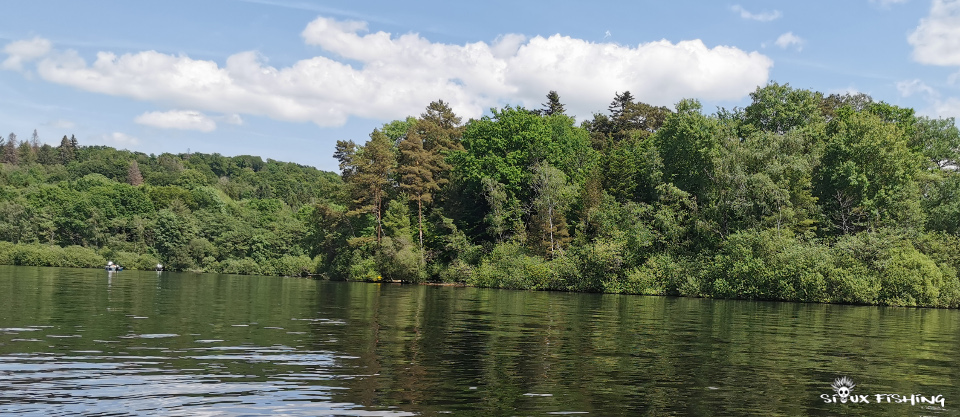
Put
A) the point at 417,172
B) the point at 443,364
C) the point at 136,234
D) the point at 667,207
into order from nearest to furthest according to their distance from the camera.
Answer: the point at 443,364, the point at 667,207, the point at 417,172, the point at 136,234

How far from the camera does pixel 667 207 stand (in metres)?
75.8

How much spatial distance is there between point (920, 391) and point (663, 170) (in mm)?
67155

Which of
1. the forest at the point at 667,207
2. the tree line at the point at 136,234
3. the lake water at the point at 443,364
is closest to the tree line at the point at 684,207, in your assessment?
the forest at the point at 667,207

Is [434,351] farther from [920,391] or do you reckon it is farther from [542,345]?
[920,391]

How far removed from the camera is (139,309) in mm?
34406

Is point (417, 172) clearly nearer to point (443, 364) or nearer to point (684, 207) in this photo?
point (684, 207)

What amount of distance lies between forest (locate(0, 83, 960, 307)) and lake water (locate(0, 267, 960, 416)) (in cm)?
3128

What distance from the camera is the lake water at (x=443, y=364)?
45.0 feet

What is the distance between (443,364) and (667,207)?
60.6m

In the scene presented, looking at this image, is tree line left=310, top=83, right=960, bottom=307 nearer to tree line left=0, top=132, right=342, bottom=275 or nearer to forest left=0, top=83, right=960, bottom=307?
forest left=0, top=83, right=960, bottom=307

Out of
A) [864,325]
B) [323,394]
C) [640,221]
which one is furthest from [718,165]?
[323,394]

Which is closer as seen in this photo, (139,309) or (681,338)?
(681,338)

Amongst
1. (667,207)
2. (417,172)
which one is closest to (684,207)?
(667,207)

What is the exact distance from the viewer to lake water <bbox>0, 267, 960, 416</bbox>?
13.7m
